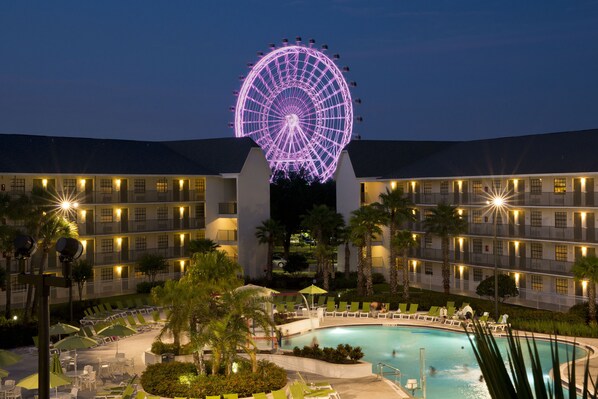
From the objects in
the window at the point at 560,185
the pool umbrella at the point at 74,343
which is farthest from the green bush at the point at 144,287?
the window at the point at 560,185

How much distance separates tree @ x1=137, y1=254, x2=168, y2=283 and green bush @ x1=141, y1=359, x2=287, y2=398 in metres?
27.2

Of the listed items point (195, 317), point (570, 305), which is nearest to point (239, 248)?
point (570, 305)

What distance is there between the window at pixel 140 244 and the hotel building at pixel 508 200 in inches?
693

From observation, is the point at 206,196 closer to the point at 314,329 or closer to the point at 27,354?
the point at 314,329

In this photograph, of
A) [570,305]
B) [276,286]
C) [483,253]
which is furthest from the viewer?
[276,286]

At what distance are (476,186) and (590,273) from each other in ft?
61.2

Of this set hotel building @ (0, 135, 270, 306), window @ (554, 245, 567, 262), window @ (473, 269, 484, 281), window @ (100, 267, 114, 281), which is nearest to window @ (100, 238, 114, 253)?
hotel building @ (0, 135, 270, 306)

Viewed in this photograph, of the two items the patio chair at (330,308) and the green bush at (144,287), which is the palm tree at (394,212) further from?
the green bush at (144,287)

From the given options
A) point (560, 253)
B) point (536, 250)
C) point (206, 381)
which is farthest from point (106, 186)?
point (206, 381)

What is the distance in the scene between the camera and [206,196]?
6384 cm

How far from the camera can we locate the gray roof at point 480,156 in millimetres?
50906

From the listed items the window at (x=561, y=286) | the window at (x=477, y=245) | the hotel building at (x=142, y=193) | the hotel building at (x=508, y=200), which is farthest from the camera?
the window at (x=477, y=245)

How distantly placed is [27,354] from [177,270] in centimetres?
2556

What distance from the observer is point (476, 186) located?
57938mm
